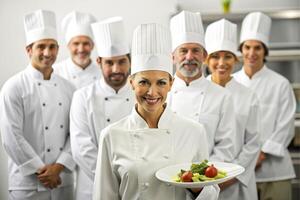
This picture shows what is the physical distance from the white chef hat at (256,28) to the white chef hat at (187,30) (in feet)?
2.17

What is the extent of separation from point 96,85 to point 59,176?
0.51m

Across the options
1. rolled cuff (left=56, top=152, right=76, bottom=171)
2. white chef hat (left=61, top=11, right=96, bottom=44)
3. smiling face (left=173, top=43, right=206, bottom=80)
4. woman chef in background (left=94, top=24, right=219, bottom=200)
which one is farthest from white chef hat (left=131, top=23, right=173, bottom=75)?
white chef hat (left=61, top=11, right=96, bottom=44)

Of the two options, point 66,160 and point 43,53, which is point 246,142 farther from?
point 43,53

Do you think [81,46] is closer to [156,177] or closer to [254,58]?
[254,58]

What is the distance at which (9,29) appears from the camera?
3115 mm

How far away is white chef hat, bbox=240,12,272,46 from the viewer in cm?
296

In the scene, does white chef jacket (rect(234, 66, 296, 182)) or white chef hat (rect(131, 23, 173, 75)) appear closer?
white chef hat (rect(131, 23, 173, 75))

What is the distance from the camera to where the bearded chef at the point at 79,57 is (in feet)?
9.87

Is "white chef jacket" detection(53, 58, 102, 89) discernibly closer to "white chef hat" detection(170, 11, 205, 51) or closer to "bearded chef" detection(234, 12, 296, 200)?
"white chef hat" detection(170, 11, 205, 51)

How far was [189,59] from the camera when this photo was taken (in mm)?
2232

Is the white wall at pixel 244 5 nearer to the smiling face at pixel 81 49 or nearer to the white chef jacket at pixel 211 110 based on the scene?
the smiling face at pixel 81 49

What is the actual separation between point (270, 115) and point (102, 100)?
41.3 inches

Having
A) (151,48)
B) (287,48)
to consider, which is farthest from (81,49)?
(287,48)

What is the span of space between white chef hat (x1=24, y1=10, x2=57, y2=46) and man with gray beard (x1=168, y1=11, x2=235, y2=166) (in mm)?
694
